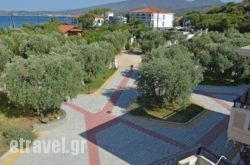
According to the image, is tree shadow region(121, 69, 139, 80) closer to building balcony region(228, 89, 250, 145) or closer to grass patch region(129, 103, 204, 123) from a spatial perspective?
grass patch region(129, 103, 204, 123)

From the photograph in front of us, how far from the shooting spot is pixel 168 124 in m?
16.6

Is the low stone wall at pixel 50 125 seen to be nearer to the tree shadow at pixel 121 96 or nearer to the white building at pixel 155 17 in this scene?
the tree shadow at pixel 121 96

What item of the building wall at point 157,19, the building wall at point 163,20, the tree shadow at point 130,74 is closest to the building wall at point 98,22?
the building wall at point 157,19

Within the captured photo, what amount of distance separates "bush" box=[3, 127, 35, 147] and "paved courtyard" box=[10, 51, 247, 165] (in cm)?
71

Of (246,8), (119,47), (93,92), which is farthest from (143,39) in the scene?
(246,8)

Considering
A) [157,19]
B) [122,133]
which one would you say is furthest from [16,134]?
[157,19]

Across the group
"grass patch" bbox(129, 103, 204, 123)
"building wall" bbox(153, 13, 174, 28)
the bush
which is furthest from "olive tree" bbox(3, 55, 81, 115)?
"building wall" bbox(153, 13, 174, 28)

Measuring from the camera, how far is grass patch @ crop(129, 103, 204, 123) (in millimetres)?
17484

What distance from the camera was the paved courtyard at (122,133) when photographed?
12795mm

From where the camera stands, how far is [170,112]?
18.3m

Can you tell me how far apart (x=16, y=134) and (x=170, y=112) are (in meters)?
8.93

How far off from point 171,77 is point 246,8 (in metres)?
71.7

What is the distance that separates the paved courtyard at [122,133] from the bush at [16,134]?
2.33 ft

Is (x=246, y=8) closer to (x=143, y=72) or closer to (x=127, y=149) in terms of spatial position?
(x=143, y=72)
